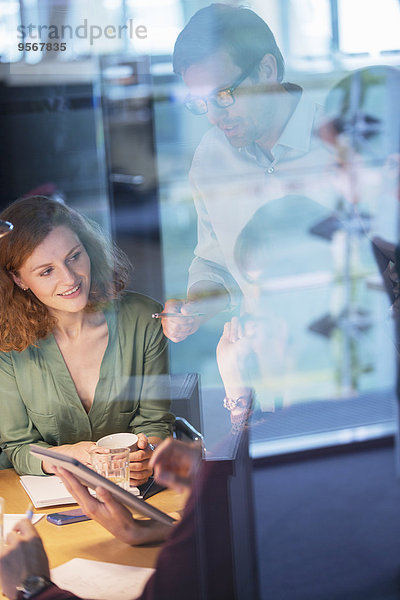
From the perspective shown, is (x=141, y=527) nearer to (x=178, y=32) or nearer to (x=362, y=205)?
(x=362, y=205)

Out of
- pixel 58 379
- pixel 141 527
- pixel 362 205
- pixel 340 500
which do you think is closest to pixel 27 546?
pixel 141 527

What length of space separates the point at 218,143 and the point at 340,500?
1.51 metres

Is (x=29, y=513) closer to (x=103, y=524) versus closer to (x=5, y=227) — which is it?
(x=103, y=524)

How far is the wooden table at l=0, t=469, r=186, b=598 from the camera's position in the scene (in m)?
1.13

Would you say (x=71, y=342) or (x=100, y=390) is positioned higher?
(x=71, y=342)

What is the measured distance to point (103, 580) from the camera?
3.64ft

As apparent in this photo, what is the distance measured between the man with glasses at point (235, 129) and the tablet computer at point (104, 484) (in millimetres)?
522

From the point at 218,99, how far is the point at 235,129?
7cm

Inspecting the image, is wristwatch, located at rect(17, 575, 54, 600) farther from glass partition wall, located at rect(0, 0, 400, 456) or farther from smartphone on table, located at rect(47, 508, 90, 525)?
glass partition wall, located at rect(0, 0, 400, 456)

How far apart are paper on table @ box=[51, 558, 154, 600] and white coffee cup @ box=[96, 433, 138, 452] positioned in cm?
31

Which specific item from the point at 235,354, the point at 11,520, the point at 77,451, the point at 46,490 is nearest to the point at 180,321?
the point at 235,354

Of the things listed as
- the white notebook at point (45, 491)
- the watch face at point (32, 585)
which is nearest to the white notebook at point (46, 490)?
the white notebook at point (45, 491)

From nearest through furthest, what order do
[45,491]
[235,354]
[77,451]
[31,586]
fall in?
[31,586]
[45,491]
[77,451]
[235,354]

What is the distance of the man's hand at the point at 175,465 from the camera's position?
3.73 ft
